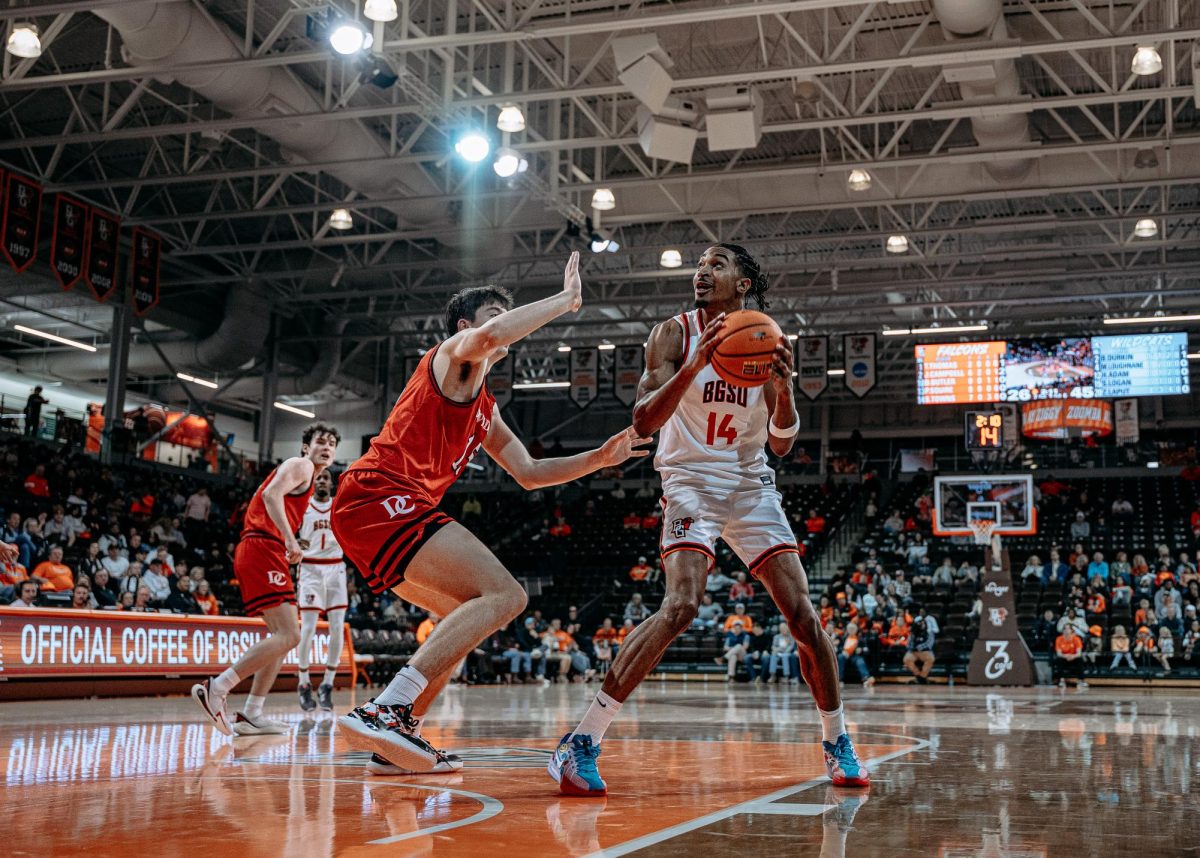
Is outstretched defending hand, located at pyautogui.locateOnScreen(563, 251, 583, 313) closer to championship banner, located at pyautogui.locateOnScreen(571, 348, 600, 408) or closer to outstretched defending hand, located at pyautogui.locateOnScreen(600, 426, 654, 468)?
outstretched defending hand, located at pyautogui.locateOnScreen(600, 426, 654, 468)

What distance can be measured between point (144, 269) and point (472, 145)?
9.33 meters

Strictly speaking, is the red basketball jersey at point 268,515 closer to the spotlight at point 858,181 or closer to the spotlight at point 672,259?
the spotlight at point 858,181

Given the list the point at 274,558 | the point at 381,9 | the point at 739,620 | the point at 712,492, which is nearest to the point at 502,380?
the point at 739,620

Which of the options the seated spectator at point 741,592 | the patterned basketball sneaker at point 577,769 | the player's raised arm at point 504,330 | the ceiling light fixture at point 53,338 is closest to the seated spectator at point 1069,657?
the seated spectator at point 741,592

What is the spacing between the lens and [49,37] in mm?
14930

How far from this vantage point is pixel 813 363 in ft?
85.9

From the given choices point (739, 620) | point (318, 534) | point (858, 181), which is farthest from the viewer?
point (739, 620)

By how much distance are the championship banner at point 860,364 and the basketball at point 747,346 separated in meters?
21.9

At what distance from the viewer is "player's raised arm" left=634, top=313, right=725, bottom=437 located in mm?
4105

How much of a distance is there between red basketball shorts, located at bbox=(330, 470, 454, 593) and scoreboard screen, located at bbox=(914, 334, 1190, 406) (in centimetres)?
2168

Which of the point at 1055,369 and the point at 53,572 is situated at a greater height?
the point at 1055,369

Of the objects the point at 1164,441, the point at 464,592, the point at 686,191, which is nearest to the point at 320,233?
the point at 686,191

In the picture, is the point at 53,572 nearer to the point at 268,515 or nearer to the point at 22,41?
the point at 22,41

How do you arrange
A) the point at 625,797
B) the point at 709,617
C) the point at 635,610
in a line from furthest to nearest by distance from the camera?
the point at 709,617
the point at 635,610
the point at 625,797
